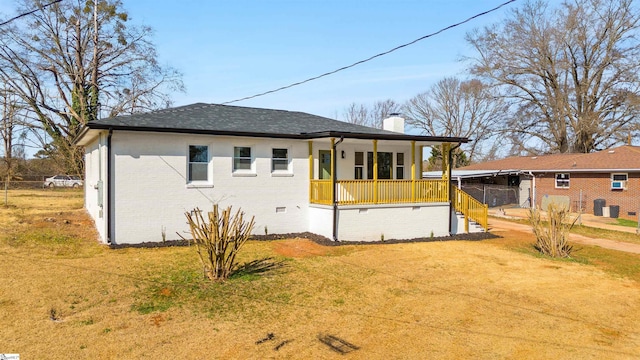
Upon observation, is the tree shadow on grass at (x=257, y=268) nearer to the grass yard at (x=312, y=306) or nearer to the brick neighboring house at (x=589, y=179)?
the grass yard at (x=312, y=306)

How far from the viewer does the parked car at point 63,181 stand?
36.6 meters

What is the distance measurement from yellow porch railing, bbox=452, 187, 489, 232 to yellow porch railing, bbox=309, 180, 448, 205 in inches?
36.9

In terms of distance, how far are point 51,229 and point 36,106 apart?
21.0 metres

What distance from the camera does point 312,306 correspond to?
6.72m

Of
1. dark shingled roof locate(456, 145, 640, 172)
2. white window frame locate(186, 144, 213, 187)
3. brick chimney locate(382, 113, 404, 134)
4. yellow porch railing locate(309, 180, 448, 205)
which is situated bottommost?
yellow porch railing locate(309, 180, 448, 205)

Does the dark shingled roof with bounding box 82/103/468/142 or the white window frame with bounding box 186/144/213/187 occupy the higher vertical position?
the dark shingled roof with bounding box 82/103/468/142

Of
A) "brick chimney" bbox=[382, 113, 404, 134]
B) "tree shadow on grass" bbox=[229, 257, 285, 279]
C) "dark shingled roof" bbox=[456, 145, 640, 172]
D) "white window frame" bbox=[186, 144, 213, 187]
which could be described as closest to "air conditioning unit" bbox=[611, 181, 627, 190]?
"dark shingled roof" bbox=[456, 145, 640, 172]

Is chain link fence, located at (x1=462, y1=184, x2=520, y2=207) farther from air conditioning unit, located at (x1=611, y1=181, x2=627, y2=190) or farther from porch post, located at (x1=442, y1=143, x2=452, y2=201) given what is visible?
porch post, located at (x1=442, y1=143, x2=452, y2=201)

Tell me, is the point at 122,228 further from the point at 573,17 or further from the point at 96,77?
the point at 573,17

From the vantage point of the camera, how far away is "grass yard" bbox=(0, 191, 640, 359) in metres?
5.09

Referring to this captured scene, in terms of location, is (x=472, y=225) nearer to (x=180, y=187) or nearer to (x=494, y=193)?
(x=180, y=187)

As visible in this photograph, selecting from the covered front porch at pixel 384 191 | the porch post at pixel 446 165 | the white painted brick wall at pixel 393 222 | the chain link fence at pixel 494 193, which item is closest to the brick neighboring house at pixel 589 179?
the chain link fence at pixel 494 193

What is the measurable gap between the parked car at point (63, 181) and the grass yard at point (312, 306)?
2931cm

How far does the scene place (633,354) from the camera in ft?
16.7
